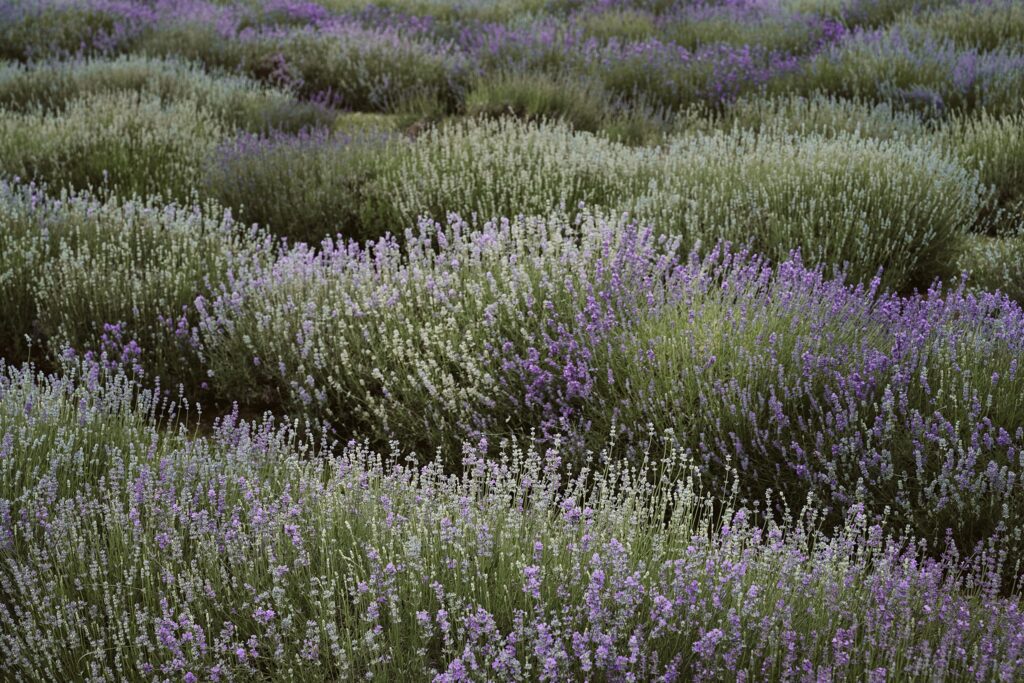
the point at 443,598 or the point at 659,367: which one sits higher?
the point at 659,367

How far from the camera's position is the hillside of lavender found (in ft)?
6.81

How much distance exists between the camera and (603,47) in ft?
32.2

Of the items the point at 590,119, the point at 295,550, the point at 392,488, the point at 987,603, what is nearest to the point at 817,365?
the point at 987,603

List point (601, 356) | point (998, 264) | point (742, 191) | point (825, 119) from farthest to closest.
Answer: point (825, 119) < point (742, 191) < point (998, 264) < point (601, 356)

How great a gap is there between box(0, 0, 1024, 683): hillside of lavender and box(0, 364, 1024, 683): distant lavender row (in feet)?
0.05

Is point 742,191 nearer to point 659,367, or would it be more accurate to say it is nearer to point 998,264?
point 998,264

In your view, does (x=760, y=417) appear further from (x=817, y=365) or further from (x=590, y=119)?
(x=590, y=119)

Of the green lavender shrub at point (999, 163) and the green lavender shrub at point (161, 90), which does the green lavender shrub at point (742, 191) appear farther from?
the green lavender shrub at point (161, 90)

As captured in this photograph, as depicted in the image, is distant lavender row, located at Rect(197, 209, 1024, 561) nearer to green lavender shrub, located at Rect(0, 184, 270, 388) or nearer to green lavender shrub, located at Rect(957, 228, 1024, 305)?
green lavender shrub, located at Rect(0, 184, 270, 388)

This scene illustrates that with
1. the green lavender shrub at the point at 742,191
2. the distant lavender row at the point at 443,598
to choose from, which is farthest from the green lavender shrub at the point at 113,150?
the distant lavender row at the point at 443,598

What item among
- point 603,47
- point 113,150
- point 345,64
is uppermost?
point 603,47

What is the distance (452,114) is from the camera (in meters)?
8.52

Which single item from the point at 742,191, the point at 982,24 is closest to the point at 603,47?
the point at 982,24

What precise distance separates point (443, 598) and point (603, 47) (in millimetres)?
8453
